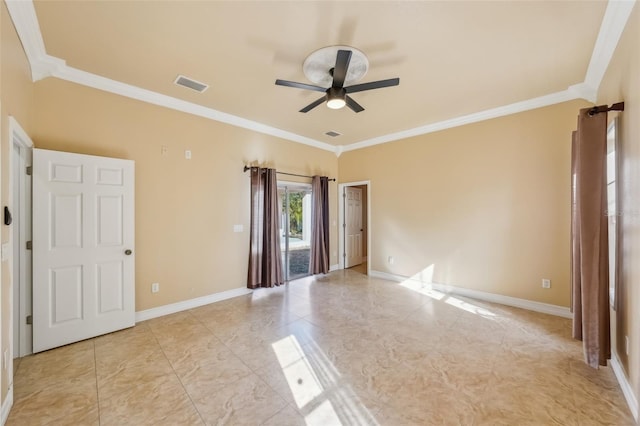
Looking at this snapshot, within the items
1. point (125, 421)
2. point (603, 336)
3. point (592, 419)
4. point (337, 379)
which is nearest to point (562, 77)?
point (603, 336)

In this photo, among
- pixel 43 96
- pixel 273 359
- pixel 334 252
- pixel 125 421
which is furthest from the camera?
pixel 334 252

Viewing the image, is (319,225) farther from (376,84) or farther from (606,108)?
(606,108)

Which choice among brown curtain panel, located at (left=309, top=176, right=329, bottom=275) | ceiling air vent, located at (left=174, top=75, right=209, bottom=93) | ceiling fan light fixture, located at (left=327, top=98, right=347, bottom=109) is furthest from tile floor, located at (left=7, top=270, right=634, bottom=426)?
ceiling air vent, located at (left=174, top=75, right=209, bottom=93)

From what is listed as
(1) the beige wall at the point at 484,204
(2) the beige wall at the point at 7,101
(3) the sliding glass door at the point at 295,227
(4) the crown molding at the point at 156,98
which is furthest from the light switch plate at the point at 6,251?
(1) the beige wall at the point at 484,204

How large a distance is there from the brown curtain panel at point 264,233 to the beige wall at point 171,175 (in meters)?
0.15

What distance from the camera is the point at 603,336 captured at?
222 cm

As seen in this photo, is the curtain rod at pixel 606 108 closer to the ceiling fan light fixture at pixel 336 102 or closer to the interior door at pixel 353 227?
the ceiling fan light fixture at pixel 336 102

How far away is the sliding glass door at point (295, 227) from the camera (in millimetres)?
5219

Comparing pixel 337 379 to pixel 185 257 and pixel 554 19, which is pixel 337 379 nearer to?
pixel 185 257

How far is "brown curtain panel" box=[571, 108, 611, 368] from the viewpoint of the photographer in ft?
7.22

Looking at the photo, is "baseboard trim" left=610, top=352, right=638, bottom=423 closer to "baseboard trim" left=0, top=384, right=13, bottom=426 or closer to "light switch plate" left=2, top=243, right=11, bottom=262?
"baseboard trim" left=0, top=384, right=13, bottom=426

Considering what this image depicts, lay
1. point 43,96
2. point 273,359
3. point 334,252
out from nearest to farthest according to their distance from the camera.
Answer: point 273,359
point 43,96
point 334,252

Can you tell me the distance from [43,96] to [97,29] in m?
1.18

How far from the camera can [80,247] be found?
284 cm
